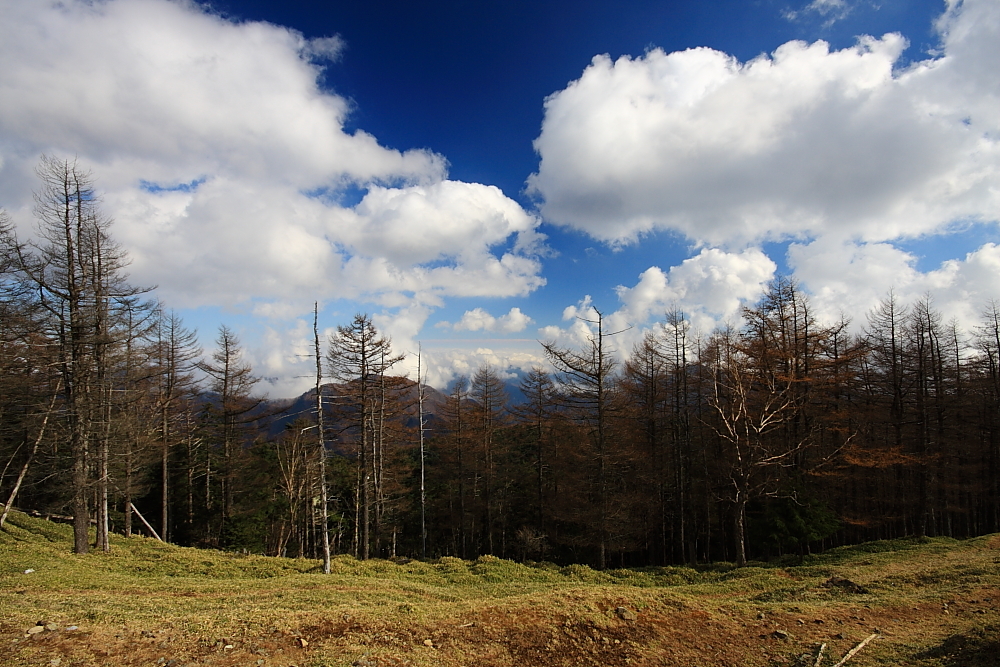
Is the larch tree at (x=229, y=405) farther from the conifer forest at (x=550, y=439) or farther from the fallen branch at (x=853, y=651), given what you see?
the fallen branch at (x=853, y=651)

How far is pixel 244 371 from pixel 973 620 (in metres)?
32.1

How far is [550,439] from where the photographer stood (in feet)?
101

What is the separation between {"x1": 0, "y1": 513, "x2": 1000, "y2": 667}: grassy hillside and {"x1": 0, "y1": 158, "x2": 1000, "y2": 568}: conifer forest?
4582 millimetres

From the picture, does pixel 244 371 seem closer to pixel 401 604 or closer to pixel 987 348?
pixel 401 604

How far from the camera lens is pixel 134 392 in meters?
18.1

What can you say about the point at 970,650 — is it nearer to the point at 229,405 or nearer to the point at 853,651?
the point at 853,651

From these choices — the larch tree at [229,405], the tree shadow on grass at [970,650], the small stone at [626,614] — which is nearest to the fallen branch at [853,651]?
the tree shadow on grass at [970,650]

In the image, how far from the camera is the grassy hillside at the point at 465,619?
683 centimetres

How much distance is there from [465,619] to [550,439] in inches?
879

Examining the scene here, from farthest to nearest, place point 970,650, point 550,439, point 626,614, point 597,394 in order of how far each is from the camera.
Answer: point 550,439 < point 597,394 < point 626,614 < point 970,650

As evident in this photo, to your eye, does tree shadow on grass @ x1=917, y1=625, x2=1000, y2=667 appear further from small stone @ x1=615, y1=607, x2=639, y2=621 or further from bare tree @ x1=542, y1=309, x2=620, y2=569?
bare tree @ x1=542, y1=309, x2=620, y2=569

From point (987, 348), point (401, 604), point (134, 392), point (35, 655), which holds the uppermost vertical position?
point (987, 348)

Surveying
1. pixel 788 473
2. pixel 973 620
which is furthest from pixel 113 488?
pixel 788 473

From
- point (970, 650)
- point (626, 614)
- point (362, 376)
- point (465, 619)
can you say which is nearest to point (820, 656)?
point (970, 650)
